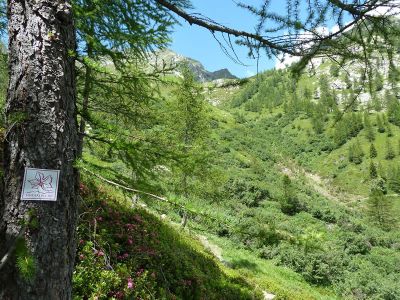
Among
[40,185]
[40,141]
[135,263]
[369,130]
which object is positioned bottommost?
[135,263]

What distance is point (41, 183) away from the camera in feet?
8.59

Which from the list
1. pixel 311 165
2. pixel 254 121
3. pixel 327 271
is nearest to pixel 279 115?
pixel 254 121

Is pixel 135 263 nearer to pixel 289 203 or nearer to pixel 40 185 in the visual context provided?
pixel 40 185

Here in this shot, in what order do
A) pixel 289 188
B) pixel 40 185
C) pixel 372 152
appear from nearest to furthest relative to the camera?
1. pixel 40 185
2. pixel 289 188
3. pixel 372 152

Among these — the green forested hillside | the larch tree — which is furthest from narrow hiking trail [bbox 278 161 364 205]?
the larch tree

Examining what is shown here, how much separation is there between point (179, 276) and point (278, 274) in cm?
1112

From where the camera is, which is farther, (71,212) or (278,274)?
(278,274)

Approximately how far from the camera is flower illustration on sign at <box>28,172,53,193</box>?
2598 mm

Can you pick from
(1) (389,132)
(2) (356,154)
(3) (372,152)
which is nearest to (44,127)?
(2) (356,154)

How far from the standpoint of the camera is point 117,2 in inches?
174

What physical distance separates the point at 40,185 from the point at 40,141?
33cm

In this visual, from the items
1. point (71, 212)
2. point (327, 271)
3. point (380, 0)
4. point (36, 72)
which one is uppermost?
point (380, 0)

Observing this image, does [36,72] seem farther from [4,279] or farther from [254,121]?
[254,121]

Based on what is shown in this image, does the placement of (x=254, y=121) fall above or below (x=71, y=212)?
above
